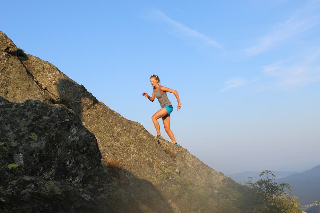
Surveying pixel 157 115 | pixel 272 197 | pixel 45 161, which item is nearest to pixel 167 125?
pixel 157 115

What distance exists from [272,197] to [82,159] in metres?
Result: 10.5

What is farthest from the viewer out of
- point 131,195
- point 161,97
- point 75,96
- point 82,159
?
point 161,97

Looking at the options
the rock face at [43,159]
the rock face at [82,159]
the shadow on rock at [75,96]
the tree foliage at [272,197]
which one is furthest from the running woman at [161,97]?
the rock face at [43,159]

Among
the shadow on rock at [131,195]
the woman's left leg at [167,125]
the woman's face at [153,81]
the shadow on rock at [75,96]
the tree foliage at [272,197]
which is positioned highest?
the woman's face at [153,81]

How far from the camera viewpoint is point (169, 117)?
1330cm

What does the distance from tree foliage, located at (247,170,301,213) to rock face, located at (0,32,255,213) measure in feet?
1.75

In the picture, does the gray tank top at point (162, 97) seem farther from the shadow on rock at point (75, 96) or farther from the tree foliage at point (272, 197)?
the tree foliage at point (272, 197)

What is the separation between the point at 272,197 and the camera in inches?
512

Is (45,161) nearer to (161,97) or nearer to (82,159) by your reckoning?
(82,159)

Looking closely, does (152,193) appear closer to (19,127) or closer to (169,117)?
(169,117)

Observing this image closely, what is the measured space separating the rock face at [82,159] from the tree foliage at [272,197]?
1.75ft

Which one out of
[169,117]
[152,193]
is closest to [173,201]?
[152,193]

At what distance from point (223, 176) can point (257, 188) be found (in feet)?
6.43

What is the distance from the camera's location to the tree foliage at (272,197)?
1220cm
